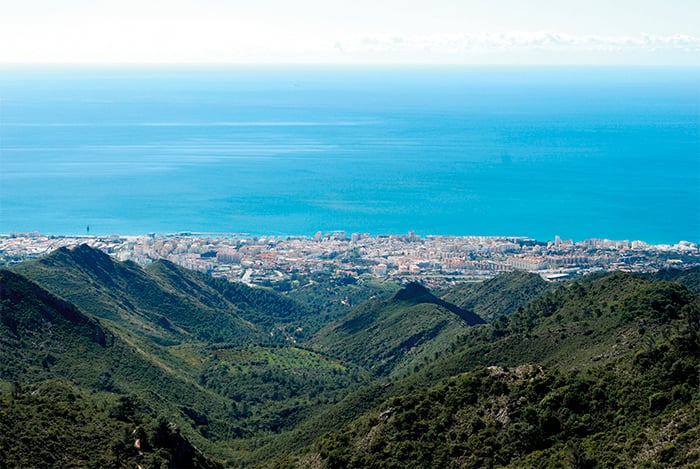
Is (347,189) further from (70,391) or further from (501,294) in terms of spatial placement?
(70,391)

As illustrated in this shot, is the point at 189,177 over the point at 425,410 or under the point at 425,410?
over

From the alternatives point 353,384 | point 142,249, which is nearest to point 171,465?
point 353,384

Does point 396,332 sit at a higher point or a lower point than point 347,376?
higher

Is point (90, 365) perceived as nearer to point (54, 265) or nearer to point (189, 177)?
point (54, 265)

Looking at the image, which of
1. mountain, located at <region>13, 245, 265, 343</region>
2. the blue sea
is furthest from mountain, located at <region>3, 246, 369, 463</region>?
the blue sea

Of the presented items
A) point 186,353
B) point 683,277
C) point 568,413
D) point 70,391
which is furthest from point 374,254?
point 568,413

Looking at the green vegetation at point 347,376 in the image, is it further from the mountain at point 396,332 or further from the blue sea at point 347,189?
the blue sea at point 347,189
